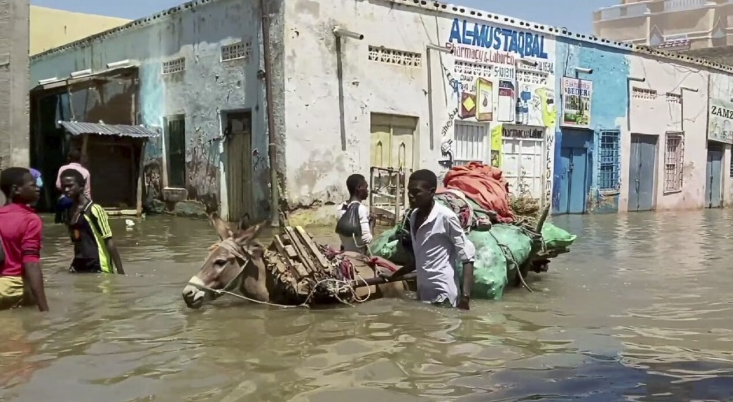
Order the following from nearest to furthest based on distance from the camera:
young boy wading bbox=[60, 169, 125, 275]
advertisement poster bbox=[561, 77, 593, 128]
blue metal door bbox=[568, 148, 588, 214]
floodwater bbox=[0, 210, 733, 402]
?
floodwater bbox=[0, 210, 733, 402] → young boy wading bbox=[60, 169, 125, 275] → advertisement poster bbox=[561, 77, 593, 128] → blue metal door bbox=[568, 148, 588, 214]

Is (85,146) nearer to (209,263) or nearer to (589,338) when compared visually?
(209,263)

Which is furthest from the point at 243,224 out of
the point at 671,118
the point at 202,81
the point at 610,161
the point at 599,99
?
the point at 671,118

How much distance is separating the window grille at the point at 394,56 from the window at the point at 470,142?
1.95 meters

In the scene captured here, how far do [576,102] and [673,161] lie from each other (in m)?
5.53

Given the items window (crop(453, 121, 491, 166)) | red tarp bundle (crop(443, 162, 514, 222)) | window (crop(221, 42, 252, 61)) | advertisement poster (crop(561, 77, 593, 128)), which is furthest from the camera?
advertisement poster (crop(561, 77, 593, 128))

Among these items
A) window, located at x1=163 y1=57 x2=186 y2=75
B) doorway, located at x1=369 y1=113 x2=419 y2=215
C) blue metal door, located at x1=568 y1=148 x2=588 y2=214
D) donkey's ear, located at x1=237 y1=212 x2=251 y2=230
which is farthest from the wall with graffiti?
donkey's ear, located at x1=237 y1=212 x2=251 y2=230

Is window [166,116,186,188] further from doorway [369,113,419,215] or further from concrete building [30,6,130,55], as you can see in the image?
concrete building [30,6,130,55]

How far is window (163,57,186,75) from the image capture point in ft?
56.4

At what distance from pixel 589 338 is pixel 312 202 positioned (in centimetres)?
972

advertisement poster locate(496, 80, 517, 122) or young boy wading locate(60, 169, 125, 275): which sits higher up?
advertisement poster locate(496, 80, 517, 122)

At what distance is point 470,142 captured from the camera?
59.0 ft

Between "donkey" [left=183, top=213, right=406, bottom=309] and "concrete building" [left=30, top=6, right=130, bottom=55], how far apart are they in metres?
25.3

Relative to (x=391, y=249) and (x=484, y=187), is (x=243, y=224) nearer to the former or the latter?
(x=391, y=249)

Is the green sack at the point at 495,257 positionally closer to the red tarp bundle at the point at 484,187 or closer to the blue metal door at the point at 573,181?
the red tarp bundle at the point at 484,187
